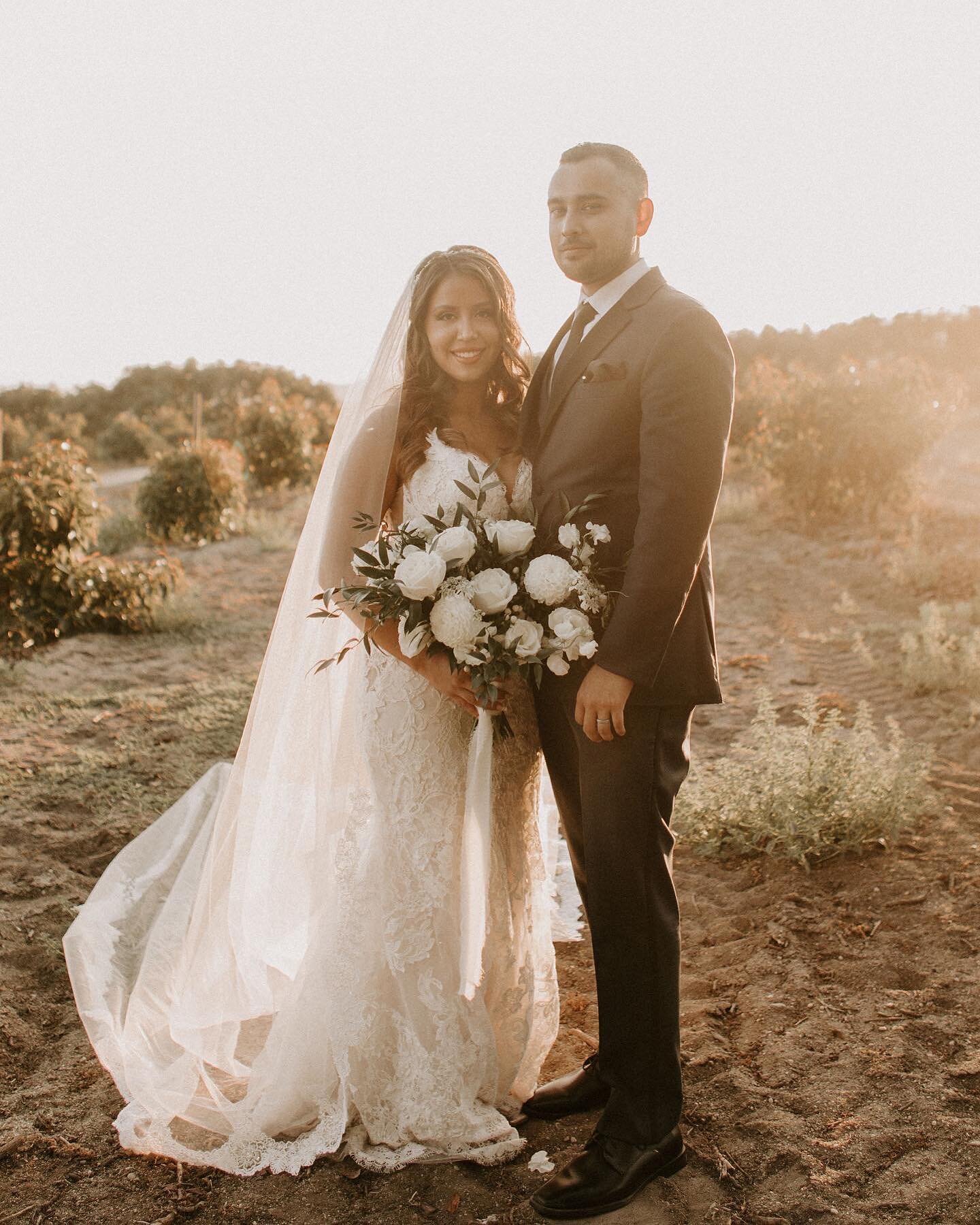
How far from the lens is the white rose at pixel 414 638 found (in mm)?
2553

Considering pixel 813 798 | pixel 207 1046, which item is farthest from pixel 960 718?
pixel 207 1046

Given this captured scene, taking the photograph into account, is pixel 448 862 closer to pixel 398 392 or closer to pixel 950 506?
pixel 398 392

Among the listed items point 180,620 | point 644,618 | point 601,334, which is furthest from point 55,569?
point 644,618

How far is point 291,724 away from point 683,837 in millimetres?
2131

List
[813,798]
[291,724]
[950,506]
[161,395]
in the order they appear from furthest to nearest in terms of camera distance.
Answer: [161,395], [950,506], [813,798], [291,724]

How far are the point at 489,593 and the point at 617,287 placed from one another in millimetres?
900

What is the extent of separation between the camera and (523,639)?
2.46 meters

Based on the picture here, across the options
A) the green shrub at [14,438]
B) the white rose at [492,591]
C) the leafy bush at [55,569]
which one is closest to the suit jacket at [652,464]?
the white rose at [492,591]

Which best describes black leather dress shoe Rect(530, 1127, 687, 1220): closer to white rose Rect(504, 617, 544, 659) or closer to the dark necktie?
white rose Rect(504, 617, 544, 659)

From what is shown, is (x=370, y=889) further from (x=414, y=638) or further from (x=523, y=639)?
(x=523, y=639)

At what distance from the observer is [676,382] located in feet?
7.84

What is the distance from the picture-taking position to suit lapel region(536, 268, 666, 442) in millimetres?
2592

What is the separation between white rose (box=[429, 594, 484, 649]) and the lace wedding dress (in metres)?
0.43

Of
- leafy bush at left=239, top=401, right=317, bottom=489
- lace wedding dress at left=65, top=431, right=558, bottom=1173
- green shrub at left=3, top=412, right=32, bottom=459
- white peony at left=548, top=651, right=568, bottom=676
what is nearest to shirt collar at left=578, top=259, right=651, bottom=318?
lace wedding dress at left=65, top=431, right=558, bottom=1173
